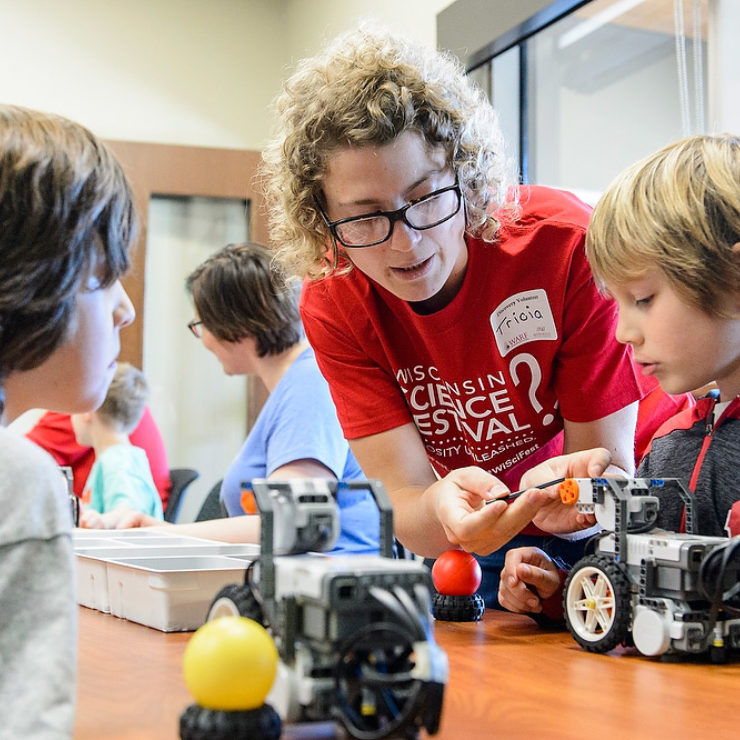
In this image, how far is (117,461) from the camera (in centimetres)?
262

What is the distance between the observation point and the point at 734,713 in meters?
0.69

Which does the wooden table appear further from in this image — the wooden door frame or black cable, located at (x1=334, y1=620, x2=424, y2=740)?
the wooden door frame

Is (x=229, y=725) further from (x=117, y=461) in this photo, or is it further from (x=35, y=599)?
(x=117, y=461)

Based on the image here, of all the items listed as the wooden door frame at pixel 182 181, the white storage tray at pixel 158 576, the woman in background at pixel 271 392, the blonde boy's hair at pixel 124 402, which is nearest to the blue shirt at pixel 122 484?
the blonde boy's hair at pixel 124 402

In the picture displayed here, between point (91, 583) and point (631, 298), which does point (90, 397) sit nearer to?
point (91, 583)

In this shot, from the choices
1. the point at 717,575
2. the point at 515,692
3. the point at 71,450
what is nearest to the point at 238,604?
the point at 515,692

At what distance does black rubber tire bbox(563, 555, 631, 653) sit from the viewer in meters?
0.89

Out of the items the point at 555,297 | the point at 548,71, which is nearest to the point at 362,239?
Answer: the point at 555,297

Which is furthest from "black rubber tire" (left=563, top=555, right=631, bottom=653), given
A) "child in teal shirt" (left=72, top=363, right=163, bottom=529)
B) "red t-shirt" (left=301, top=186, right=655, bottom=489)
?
"child in teal shirt" (left=72, top=363, right=163, bottom=529)

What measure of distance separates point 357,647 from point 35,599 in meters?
0.21

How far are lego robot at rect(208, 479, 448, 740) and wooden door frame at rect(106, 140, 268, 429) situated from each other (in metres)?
3.23

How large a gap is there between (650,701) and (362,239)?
70 cm

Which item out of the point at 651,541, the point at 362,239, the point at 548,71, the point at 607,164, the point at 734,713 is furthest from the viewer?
the point at 607,164

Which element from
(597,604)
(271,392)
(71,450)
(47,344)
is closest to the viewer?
(47,344)
